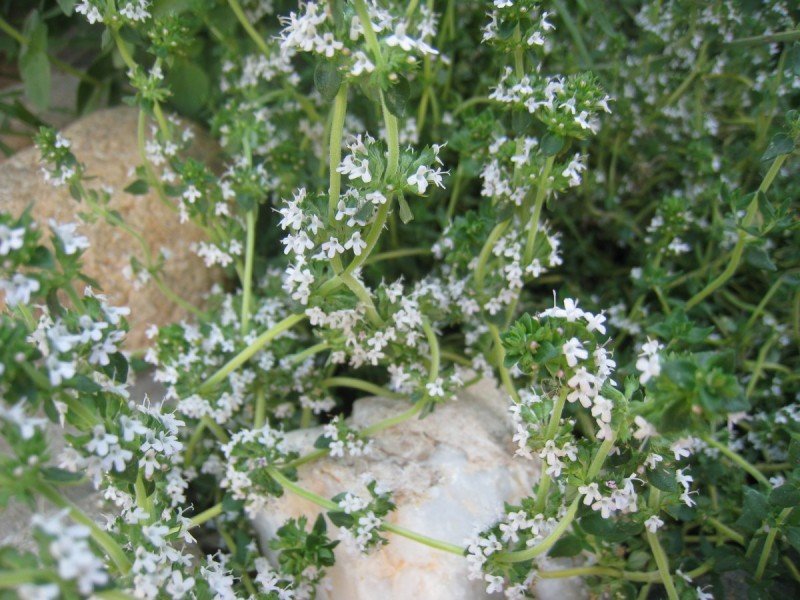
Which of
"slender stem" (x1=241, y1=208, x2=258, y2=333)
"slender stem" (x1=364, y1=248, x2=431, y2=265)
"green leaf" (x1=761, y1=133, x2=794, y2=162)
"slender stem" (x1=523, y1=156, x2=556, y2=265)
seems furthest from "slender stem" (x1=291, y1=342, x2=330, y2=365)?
"green leaf" (x1=761, y1=133, x2=794, y2=162)

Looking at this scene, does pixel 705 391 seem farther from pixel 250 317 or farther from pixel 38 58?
pixel 38 58

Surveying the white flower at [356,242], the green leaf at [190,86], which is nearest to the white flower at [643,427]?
the white flower at [356,242]

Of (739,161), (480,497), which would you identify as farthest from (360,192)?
(739,161)

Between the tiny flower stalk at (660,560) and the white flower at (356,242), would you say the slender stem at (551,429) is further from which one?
the white flower at (356,242)

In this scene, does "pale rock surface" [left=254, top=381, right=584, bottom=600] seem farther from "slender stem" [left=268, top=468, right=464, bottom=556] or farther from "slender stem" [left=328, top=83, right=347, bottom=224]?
"slender stem" [left=328, top=83, right=347, bottom=224]

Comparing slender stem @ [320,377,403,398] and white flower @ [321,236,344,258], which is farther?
slender stem @ [320,377,403,398]

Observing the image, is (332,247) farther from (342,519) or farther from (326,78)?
(342,519)
